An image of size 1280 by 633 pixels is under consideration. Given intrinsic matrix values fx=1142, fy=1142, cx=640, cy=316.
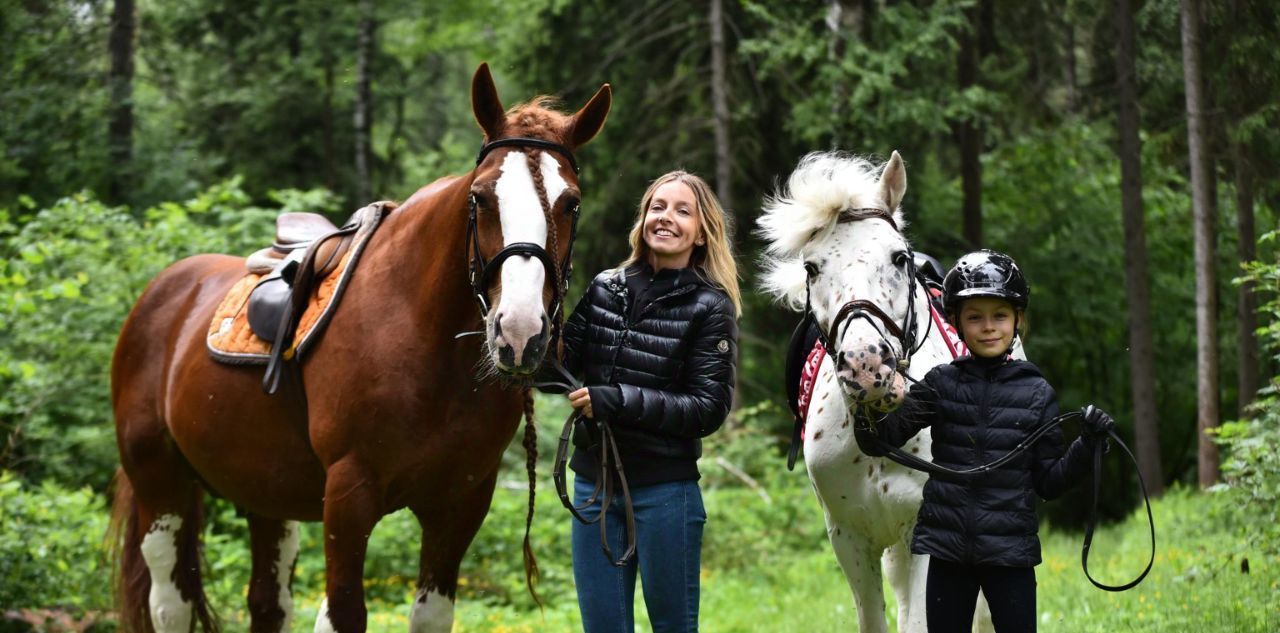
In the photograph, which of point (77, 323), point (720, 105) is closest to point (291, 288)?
point (77, 323)

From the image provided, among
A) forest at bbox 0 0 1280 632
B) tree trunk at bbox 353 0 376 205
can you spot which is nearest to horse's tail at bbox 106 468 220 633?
forest at bbox 0 0 1280 632

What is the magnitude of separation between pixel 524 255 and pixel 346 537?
3.85 feet

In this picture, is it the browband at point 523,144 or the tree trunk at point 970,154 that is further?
the tree trunk at point 970,154

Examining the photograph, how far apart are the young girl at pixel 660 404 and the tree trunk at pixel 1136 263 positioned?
11569 mm

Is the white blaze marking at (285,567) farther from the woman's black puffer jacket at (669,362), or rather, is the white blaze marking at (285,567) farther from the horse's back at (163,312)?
the woman's black puffer jacket at (669,362)

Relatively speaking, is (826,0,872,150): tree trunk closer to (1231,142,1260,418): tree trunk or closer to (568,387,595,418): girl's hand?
(1231,142,1260,418): tree trunk

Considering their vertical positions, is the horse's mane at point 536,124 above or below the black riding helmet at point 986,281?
above

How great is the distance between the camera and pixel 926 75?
47.5 feet

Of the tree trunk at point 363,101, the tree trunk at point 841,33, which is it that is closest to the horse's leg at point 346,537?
the tree trunk at point 841,33

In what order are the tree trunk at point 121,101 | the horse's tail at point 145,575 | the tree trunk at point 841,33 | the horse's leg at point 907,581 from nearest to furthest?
1. the horse's leg at point 907,581
2. the horse's tail at point 145,575
3. the tree trunk at point 841,33
4. the tree trunk at point 121,101

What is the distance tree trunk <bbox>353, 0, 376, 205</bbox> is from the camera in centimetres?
1806

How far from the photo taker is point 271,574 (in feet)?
16.9

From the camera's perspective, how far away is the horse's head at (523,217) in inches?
124

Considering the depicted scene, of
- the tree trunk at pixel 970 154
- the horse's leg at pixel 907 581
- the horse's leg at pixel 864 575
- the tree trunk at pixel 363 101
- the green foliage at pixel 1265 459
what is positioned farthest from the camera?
the tree trunk at pixel 363 101
